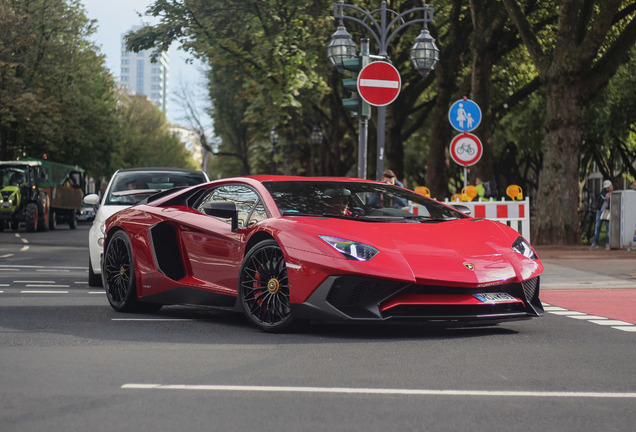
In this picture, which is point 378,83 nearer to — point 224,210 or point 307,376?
point 224,210

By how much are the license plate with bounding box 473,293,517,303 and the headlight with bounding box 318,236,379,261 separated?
81 centimetres

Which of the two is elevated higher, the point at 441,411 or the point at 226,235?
the point at 226,235

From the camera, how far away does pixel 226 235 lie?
8750 mm

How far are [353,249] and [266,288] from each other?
860 mm

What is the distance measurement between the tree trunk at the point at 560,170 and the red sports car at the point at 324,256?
51.0 ft

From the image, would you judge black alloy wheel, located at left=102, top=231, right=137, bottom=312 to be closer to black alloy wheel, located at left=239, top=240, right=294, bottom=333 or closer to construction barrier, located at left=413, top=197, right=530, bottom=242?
black alloy wheel, located at left=239, top=240, right=294, bottom=333

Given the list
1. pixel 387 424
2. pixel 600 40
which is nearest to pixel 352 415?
pixel 387 424

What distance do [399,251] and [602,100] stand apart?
33.7 m

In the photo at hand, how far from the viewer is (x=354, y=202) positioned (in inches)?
345

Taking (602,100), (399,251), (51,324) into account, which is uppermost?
(602,100)

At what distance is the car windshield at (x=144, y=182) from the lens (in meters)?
14.1

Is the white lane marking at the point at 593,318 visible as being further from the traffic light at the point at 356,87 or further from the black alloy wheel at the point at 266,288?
the traffic light at the point at 356,87

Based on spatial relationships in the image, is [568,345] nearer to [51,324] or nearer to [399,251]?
[399,251]

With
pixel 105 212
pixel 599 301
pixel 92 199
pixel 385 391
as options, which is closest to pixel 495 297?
pixel 385 391
